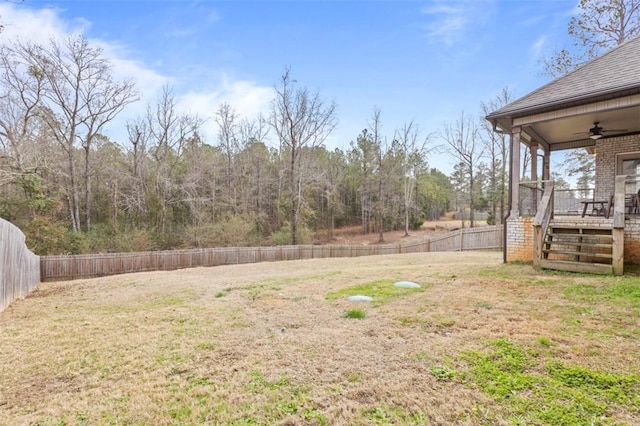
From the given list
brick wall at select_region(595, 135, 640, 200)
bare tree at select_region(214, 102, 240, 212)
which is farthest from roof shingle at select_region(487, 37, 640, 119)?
bare tree at select_region(214, 102, 240, 212)

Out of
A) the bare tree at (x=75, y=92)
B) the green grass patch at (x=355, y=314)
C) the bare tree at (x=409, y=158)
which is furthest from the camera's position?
the bare tree at (x=409, y=158)

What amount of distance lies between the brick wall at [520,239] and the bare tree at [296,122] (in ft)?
46.2

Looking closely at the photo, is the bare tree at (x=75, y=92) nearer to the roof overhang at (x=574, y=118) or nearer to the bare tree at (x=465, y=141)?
the roof overhang at (x=574, y=118)

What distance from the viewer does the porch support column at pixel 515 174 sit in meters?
7.52

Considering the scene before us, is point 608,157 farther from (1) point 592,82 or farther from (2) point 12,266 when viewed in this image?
(2) point 12,266

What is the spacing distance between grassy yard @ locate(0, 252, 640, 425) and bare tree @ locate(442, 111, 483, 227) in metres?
21.3

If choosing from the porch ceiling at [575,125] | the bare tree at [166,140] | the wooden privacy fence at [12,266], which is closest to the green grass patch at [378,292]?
the porch ceiling at [575,125]

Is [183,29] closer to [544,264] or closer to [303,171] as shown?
[303,171]

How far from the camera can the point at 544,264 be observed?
243 inches

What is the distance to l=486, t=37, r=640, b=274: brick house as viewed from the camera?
6020 mm

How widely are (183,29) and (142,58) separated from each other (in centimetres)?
393

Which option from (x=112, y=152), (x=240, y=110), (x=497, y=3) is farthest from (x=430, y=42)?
(x=112, y=152)

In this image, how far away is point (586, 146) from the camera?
9.83 meters

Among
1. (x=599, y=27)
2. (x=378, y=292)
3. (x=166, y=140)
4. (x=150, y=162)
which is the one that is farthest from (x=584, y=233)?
(x=150, y=162)
